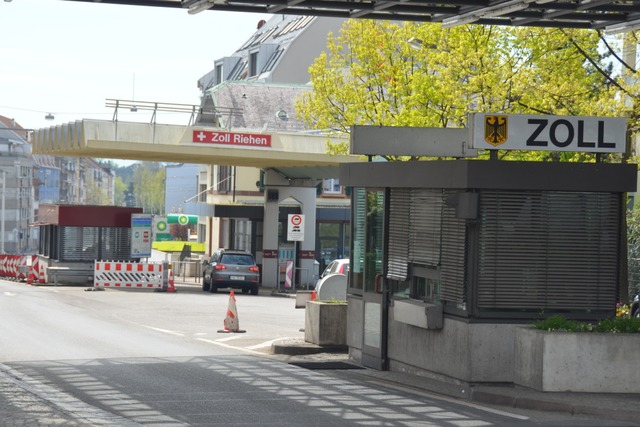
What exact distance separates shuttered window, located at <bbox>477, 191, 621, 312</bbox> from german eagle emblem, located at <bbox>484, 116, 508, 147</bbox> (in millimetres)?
675

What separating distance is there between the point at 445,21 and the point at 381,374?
213 inches

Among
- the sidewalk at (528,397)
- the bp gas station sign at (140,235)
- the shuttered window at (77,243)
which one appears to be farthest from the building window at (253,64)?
the sidewalk at (528,397)

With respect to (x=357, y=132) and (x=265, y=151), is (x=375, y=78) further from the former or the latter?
(x=357, y=132)

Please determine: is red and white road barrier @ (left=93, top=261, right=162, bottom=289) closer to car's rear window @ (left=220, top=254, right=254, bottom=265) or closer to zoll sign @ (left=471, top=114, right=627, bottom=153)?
car's rear window @ (left=220, top=254, right=254, bottom=265)

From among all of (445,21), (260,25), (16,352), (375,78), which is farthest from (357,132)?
(260,25)

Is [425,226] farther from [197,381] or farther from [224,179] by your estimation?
[224,179]

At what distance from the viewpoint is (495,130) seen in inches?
602

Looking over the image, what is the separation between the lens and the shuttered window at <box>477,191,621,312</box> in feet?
49.3

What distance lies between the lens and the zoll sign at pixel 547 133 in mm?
15250

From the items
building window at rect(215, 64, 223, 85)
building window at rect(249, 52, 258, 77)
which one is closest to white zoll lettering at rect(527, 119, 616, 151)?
building window at rect(249, 52, 258, 77)

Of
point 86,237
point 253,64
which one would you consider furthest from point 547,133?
point 253,64

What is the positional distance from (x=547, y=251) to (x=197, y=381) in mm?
4577

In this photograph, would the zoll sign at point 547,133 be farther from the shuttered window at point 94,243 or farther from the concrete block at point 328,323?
the shuttered window at point 94,243

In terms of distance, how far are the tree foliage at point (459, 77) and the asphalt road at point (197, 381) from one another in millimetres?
6517
